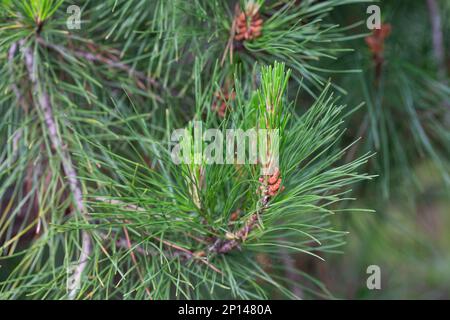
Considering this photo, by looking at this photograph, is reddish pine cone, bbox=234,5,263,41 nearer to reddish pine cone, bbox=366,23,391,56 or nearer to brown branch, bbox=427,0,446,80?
reddish pine cone, bbox=366,23,391,56

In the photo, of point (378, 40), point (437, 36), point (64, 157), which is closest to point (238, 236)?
point (64, 157)

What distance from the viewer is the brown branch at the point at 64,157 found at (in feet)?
2.32

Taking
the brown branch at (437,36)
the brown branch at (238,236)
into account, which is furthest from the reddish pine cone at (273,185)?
the brown branch at (437,36)

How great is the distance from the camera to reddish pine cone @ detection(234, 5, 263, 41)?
763 millimetres

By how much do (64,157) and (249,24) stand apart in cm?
27

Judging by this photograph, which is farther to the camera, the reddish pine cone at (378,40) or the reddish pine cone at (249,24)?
the reddish pine cone at (378,40)

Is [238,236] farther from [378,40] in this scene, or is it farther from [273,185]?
[378,40]

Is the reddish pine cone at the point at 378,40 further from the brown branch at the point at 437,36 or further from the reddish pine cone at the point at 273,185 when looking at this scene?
the reddish pine cone at the point at 273,185

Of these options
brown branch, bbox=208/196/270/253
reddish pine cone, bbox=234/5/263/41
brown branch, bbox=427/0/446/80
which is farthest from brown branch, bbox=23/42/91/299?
brown branch, bbox=427/0/446/80

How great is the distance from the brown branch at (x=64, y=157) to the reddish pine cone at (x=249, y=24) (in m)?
0.25
